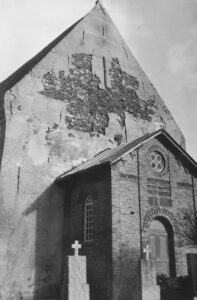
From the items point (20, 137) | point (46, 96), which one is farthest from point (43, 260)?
point (46, 96)

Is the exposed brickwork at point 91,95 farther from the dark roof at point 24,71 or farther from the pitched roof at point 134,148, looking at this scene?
the pitched roof at point 134,148

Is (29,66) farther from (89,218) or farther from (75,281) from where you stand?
(75,281)

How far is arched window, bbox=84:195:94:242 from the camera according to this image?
47.5 feet

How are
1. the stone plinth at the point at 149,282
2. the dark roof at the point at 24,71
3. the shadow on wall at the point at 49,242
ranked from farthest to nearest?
1. the dark roof at the point at 24,71
2. the shadow on wall at the point at 49,242
3. the stone plinth at the point at 149,282

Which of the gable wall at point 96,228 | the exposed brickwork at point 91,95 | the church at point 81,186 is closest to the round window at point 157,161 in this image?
the church at point 81,186

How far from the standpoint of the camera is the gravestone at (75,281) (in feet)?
34.3

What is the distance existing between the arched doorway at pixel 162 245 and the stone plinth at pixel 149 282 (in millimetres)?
2333

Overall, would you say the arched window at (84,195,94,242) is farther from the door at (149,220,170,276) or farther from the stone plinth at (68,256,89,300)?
the stone plinth at (68,256,89,300)

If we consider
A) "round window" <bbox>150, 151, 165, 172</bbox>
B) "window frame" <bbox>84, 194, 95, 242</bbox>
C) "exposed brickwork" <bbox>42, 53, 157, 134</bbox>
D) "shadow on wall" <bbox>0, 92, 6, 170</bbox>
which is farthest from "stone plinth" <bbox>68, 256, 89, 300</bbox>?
"exposed brickwork" <bbox>42, 53, 157, 134</bbox>

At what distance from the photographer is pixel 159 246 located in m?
14.6

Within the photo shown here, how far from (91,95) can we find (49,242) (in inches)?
303

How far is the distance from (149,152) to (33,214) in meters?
5.54

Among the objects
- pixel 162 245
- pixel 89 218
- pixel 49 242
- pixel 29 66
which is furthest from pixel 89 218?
pixel 29 66

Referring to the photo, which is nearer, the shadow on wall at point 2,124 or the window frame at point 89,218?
the window frame at point 89,218
